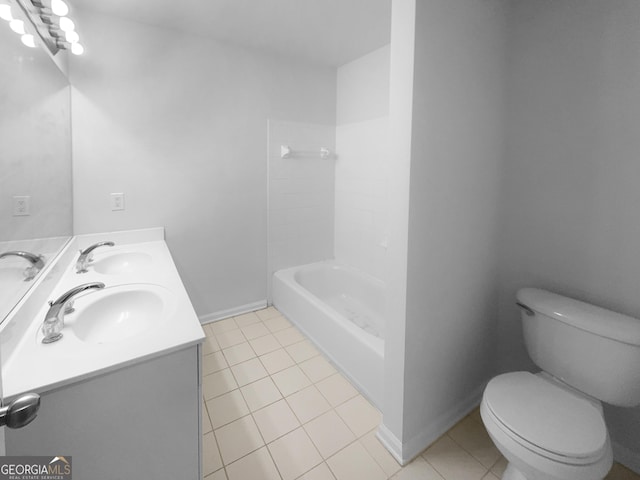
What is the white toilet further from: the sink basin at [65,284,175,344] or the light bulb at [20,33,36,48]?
the light bulb at [20,33,36,48]

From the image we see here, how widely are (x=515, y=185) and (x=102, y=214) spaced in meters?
2.66

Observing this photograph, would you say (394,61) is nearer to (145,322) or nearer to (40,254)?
(145,322)

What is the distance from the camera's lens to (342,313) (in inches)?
107

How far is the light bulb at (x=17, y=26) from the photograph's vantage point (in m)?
1.08

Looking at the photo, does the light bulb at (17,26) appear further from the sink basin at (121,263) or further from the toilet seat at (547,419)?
the toilet seat at (547,419)

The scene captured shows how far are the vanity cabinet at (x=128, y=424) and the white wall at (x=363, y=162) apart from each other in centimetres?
180

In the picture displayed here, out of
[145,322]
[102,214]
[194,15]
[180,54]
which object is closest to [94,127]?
[102,214]

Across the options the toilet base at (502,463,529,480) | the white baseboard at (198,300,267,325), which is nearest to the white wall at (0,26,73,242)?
the white baseboard at (198,300,267,325)

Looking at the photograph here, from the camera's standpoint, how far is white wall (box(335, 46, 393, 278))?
250 cm

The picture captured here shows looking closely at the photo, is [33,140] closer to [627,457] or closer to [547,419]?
[547,419]

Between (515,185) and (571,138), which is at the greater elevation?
(571,138)

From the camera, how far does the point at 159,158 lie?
2.18m

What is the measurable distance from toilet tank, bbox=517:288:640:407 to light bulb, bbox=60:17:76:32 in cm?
271

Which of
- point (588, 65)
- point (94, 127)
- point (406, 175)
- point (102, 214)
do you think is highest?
point (588, 65)
